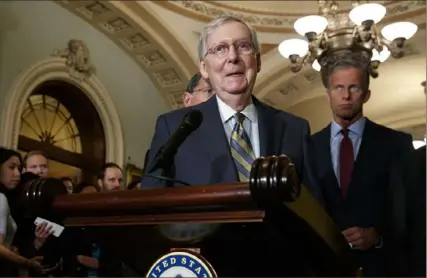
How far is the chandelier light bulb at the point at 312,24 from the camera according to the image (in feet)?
19.2

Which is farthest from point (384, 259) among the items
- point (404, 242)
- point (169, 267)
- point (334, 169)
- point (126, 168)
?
point (126, 168)

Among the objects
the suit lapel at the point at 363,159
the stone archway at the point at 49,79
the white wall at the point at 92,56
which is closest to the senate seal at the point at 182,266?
the suit lapel at the point at 363,159

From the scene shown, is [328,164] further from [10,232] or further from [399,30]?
[399,30]

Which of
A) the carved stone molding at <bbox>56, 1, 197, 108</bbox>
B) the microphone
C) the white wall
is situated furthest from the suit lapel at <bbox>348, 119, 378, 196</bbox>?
the carved stone molding at <bbox>56, 1, 197, 108</bbox>

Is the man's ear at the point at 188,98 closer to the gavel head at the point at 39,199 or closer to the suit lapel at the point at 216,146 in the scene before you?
the suit lapel at the point at 216,146

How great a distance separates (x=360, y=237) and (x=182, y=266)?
899 millimetres

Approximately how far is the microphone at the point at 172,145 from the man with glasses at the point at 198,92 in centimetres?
93

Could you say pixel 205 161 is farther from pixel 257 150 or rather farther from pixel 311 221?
pixel 311 221

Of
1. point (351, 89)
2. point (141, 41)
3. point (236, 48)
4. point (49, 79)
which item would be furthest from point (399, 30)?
point (236, 48)

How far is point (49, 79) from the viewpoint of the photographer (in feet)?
20.0

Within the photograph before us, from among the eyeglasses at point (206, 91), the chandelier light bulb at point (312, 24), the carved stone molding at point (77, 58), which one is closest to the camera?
Answer: the eyeglasses at point (206, 91)

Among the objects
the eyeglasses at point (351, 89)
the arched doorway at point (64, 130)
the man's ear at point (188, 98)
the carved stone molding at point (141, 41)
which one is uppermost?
the carved stone molding at point (141, 41)

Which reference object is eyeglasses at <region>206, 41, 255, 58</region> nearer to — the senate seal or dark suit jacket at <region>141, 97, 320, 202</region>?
dark suit jacket at <region>141, 97, 320, 202</region>

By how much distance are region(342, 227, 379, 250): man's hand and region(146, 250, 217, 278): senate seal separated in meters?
0.87
